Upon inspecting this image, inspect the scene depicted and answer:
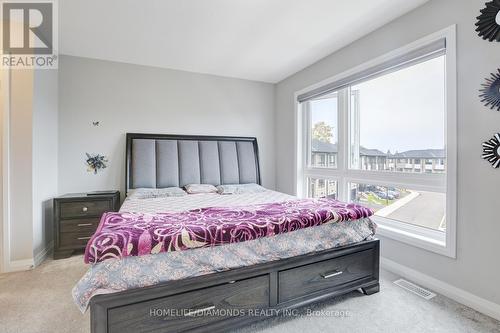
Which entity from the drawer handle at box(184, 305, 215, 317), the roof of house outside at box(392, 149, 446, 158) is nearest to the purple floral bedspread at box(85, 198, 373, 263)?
the drawer handle at box(184, 305, 215, 317)

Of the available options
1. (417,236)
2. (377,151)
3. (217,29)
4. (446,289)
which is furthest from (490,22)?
(217,29)

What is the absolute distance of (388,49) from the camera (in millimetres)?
2502

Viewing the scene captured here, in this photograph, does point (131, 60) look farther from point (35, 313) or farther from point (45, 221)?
point (35, 313)

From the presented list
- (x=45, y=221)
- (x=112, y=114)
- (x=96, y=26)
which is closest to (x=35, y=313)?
(x=45, y=221)

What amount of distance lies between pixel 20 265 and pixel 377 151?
4116 millimetres

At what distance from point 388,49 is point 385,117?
71 centimetres

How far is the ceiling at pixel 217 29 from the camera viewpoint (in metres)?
2.23

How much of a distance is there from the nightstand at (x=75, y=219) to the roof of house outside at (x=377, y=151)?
3025 mm

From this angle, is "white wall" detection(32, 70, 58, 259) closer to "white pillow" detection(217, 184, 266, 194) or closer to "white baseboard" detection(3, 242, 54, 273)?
"white baseboard" detection(3, 242, 54, 273)

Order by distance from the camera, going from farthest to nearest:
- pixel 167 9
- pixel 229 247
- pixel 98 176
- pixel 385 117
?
pixel 98 176 < pixel 385 117 < pixel 167 9 < pixel 229 247

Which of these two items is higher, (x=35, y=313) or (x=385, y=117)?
(x=385, y=117)

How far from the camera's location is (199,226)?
1536mm

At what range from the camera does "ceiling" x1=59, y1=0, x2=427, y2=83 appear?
2227mm

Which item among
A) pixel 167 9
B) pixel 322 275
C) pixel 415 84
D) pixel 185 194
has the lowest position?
pixel 322 275
